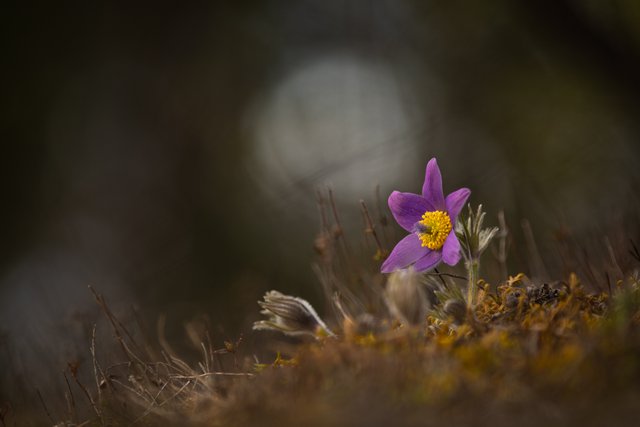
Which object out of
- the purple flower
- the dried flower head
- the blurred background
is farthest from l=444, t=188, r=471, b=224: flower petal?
the blurred background

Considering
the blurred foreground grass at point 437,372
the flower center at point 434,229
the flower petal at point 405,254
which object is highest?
the flower center at point 434,229

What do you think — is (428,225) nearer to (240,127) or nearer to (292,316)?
(292,316)

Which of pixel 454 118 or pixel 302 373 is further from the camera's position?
pixel 454 118

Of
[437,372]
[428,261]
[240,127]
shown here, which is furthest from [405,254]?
[240,127]

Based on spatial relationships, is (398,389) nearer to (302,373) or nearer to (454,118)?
(302,373)

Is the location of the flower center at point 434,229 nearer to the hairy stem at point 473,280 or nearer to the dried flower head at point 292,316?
the hairy stem at point 473,280

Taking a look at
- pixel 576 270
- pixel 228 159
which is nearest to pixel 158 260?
pixel 228 159

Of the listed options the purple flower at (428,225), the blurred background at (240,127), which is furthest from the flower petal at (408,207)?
the blurred background at (240,127)
